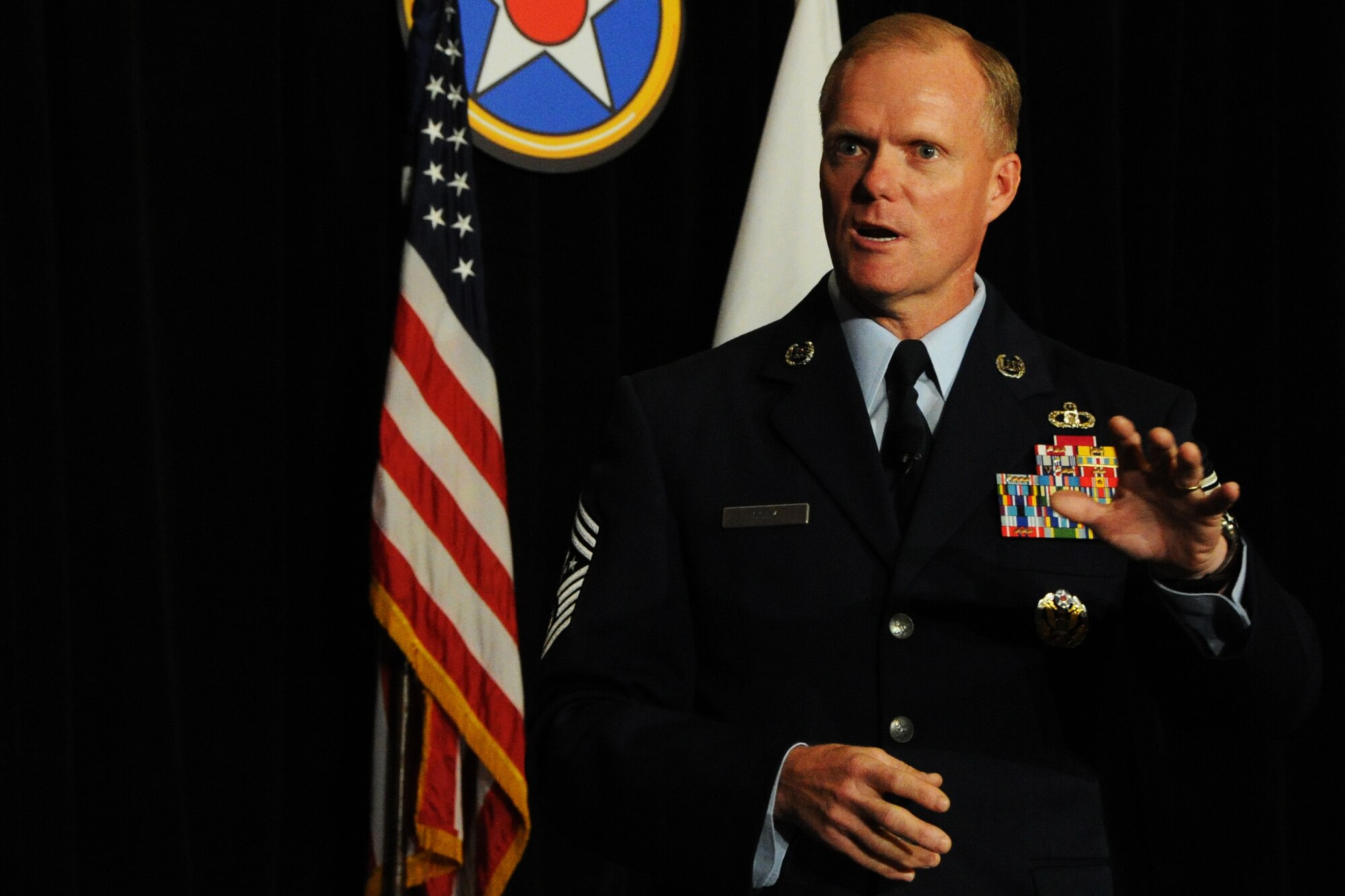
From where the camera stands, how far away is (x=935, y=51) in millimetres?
1727

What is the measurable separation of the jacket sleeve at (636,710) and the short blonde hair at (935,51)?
0.44 m

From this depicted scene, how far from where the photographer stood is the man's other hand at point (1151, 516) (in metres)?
1.37

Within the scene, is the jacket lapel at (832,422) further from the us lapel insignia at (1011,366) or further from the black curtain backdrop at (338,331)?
the black curtain backdrop at (338,331)

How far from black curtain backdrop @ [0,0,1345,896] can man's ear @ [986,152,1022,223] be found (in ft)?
3.71

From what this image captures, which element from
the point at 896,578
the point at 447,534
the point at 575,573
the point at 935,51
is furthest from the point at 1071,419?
the point at 447,534

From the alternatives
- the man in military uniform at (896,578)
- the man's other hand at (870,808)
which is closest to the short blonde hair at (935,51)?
the man in military uniform at (896,578)

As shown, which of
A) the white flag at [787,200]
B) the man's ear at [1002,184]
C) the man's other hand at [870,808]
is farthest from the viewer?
the white flag at [787,200]

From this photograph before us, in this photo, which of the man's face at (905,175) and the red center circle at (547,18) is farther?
the red center circle at (547,18)

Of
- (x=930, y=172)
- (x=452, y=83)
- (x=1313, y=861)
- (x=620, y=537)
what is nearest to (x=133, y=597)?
(x=452, y=83)

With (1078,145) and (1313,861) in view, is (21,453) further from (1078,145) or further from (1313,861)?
(1313,861)

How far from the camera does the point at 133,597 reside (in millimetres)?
2850

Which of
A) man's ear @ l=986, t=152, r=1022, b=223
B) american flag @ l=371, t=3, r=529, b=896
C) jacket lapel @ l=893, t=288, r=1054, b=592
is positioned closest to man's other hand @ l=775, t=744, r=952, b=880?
jacket lapel @ l=893, t=288, r=1054, b=592

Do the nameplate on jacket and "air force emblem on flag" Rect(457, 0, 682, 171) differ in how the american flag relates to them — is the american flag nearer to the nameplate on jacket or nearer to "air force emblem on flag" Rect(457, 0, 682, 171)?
"air force emblem on flag" Rect(457, 0, 682, 171)

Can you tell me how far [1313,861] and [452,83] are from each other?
256 centimetres
